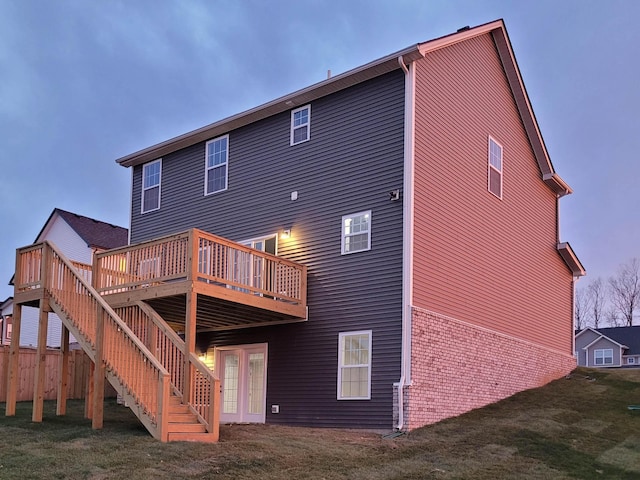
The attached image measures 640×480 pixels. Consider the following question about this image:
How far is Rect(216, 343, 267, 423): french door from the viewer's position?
1709cm

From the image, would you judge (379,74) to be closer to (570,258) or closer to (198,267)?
(198,267)

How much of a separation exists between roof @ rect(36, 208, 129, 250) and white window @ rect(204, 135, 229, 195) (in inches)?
527

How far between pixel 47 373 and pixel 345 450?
42.5 ft

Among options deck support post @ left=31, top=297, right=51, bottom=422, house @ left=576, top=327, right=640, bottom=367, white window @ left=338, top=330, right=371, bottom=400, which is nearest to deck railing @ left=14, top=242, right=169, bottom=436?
deck support post @ left=31, top=297, right=51, bottom=422

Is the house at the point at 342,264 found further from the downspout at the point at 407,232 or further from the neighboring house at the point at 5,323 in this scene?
the neighboring house at the point at 5,323

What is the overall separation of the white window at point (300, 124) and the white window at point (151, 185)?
5.25m

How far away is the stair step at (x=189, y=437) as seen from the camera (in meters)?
11.5

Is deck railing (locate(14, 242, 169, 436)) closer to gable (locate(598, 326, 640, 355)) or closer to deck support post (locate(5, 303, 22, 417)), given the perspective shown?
deck support post (locate(5, 303, 22, 417))

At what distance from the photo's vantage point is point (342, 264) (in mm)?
15836

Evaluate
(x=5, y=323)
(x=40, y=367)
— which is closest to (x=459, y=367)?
(x=40, y=367)

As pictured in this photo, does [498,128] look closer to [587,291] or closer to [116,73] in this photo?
[587,291]

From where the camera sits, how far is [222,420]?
1780 centimetres

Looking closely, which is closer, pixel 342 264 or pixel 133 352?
pixel 133 352

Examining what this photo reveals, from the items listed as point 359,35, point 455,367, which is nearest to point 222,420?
point 455,367
